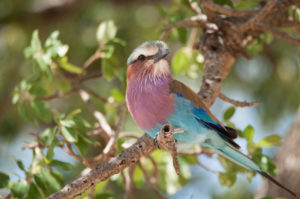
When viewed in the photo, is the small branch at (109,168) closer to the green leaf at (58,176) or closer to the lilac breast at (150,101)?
the lilac breast at (150,101)

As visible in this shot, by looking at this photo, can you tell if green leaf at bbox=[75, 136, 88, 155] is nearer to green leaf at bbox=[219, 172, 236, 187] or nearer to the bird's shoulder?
the bird's shoulder

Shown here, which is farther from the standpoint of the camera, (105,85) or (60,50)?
(105,85)

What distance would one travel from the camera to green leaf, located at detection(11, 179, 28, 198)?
3.10 meters

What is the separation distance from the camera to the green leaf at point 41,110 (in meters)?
3.63

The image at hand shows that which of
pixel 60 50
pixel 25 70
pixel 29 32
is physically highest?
pixel 29 32

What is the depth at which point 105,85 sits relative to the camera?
6.24 meters

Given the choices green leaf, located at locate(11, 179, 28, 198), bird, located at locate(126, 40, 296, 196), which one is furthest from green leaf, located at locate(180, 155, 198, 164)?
green leaf, located at locate(11, 179, 28, 198)

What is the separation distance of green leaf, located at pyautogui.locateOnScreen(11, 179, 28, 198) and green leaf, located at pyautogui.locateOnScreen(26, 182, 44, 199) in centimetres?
3

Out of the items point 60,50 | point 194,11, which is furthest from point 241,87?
point 60,50

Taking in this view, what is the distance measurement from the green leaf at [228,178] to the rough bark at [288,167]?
0.82 metres

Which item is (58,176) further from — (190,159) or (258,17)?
(258,17)

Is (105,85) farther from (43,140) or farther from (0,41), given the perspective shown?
(43,140)

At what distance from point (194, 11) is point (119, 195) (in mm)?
3120

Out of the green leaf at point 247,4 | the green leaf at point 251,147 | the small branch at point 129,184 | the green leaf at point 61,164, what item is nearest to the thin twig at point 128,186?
the small branch at point 129,184
